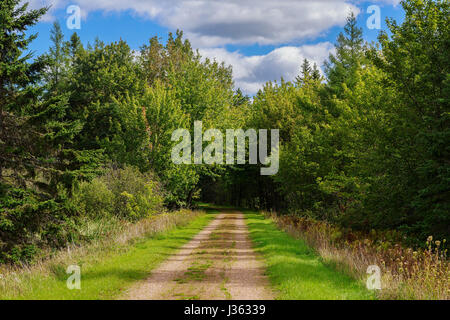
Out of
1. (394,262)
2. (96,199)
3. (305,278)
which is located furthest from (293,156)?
(305,278)

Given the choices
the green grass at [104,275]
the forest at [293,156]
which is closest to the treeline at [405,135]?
the forest at [293,156]

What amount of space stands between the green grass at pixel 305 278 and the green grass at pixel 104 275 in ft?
12.3

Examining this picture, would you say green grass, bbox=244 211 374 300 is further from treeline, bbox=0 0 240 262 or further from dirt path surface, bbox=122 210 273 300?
treeline, bbox=0 0 240 262

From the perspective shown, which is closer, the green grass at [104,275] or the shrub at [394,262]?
the shrub at [394,262]

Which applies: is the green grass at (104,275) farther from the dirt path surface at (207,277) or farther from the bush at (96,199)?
the bush at (96,199)

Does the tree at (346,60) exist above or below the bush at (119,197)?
above

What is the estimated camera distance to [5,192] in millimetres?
17359

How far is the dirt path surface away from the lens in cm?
928

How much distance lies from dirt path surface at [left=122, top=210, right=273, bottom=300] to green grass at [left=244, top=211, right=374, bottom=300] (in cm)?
42

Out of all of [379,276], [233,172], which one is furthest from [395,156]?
[233,172]

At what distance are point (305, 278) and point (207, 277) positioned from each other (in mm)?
2655

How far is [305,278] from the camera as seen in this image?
10680 mm

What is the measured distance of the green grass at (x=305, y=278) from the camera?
9.10 m
